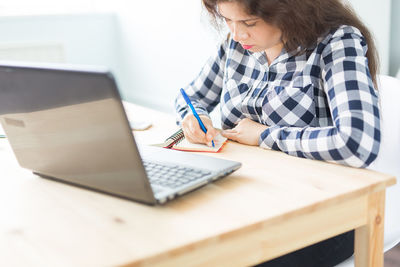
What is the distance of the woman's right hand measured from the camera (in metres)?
1.16

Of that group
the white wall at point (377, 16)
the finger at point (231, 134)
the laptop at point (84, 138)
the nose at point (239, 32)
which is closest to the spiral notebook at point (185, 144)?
the finger at point (231, 134)

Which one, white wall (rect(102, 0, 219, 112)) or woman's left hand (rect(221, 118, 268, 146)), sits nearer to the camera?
woman's left hand (rect(221, 118, 268, 146))

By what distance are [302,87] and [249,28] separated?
0.20 metres

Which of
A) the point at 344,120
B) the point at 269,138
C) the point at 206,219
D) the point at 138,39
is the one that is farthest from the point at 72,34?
the point at 206,219

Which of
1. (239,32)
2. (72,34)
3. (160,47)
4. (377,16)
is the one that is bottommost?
(160,47)

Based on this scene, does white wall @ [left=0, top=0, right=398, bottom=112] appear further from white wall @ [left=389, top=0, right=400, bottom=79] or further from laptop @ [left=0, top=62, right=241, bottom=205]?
laptop @ [left=0, top=62, right=241, bottom=205]

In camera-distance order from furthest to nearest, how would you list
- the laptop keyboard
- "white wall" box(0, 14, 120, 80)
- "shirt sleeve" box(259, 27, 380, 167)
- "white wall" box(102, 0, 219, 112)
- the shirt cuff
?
"white wall" box(0, 14, 120, 80)
"white wall" box(102, 0, 219, 112)
the shirt cuff
"shirt sleeve" box(259, 27, 380, 167)
the laptop keyboard

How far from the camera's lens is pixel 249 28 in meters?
1.19

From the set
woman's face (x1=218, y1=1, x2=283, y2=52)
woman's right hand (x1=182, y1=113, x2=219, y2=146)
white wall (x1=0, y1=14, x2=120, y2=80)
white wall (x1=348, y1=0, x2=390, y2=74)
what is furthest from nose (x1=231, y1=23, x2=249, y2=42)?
white wall (x1=0, y1=14, x2=120, y2=80)

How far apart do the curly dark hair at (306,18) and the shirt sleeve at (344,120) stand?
1.9 inches

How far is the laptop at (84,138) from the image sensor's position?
2.31 ft

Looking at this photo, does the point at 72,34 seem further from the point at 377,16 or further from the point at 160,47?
the point at 377,16

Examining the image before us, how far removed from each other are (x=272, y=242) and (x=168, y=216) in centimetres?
17

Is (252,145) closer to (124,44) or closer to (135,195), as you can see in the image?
(135,195)
